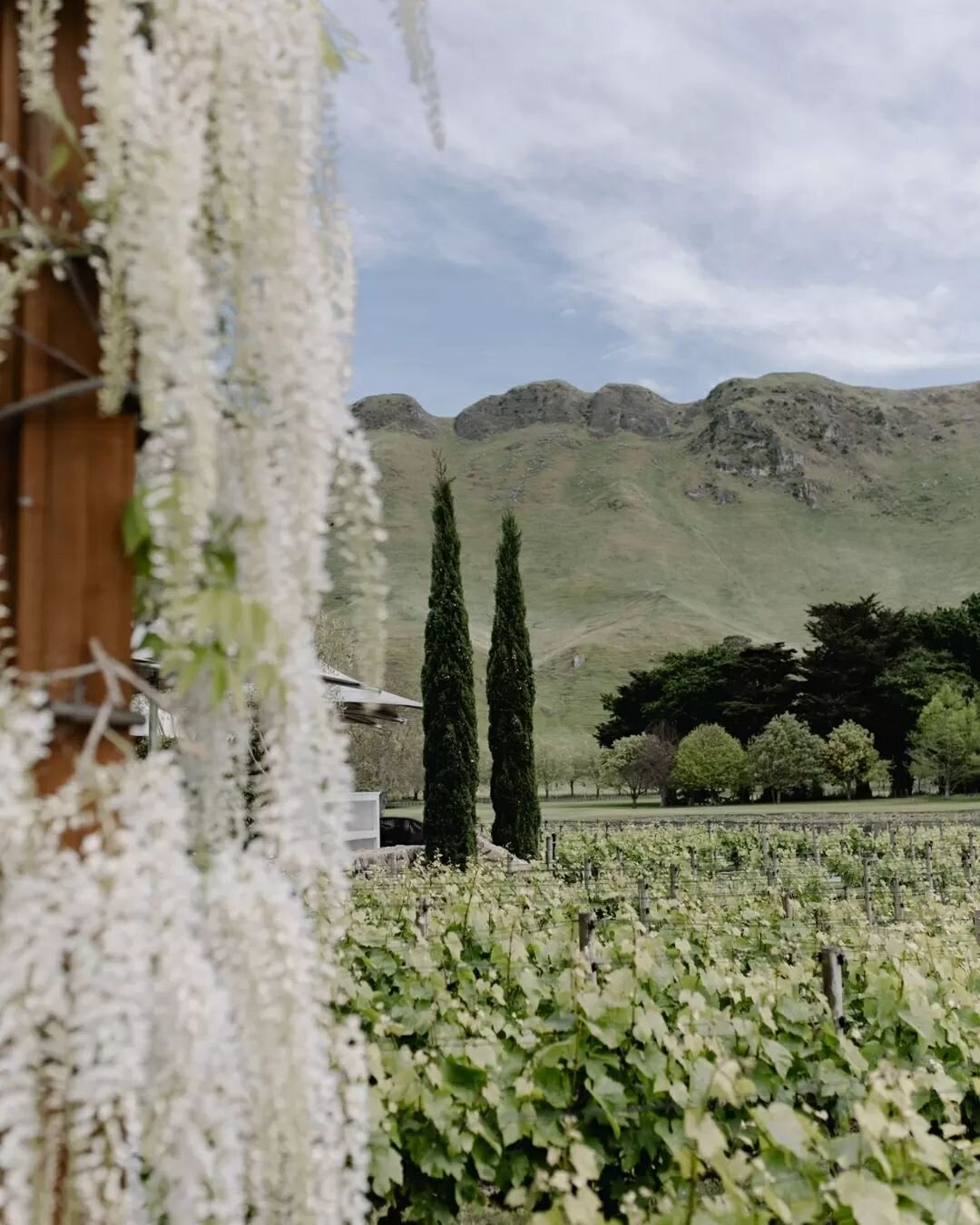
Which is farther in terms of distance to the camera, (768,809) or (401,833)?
(768,809)

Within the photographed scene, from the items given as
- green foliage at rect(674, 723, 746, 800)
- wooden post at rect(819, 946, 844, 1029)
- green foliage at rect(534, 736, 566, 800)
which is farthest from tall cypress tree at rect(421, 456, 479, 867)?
green foliage at rect(534, 736, 566, 800)

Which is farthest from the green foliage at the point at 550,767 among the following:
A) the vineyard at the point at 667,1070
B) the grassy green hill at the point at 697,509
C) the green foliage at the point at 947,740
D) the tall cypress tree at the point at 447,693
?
the vineyard at the point at 667,1070

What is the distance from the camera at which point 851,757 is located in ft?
123

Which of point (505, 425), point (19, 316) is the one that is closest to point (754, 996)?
point (19, 316)

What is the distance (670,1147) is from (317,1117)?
1929 mm

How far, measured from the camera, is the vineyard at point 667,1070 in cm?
247

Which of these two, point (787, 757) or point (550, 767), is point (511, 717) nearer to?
point (787, 757)

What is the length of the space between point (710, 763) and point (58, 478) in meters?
40.0

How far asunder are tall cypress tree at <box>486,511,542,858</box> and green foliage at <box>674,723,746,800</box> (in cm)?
2365

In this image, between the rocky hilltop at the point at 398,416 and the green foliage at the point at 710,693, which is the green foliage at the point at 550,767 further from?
the rocky hilltop at the point at 398,416

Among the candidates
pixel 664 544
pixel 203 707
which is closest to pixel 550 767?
pixel 203 707

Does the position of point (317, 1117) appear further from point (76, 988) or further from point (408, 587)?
point (408, 587)

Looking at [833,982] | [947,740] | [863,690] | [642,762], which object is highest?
[863,690]

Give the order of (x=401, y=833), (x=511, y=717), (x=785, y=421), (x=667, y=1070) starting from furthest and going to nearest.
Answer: (x=785, y=421), (x=401, y=833), (x=511, y=717), (x=667, y=1070)
